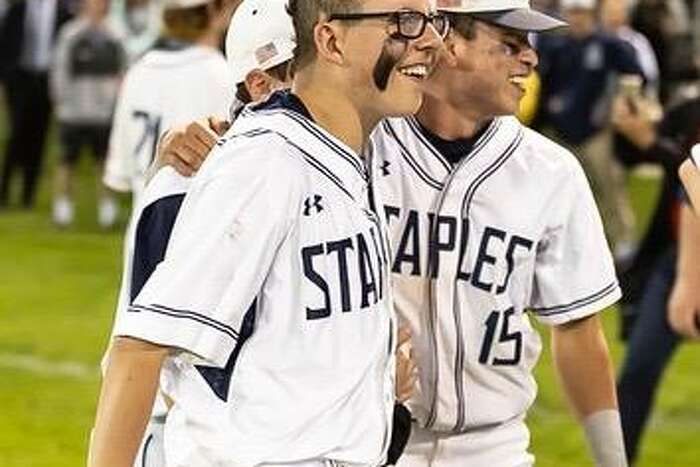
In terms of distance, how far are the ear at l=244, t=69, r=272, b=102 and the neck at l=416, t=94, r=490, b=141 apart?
0.57 meters

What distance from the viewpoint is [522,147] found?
4.86m

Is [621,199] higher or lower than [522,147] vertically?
lower

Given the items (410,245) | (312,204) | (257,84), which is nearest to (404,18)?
(312,204)

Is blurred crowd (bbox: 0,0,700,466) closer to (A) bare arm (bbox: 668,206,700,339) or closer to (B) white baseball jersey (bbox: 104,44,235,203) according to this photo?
(B) white baseball jersey (bbox: 104,44,235,203)

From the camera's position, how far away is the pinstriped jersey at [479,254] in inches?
187

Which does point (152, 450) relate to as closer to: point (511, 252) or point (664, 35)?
point (511, 252)

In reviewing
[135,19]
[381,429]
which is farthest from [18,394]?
[135,19]

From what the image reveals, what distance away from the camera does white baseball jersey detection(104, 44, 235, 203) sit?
321 inches

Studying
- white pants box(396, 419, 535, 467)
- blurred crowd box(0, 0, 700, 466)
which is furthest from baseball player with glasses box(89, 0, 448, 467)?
blurred crowd box(0, 0, 700, 466)

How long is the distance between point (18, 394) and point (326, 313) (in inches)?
265

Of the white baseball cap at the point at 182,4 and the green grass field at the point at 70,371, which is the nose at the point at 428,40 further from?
the green grass field at the point at 70,371

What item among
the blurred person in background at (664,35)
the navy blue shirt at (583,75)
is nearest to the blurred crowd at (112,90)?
the navy blue shirt at (583,75)

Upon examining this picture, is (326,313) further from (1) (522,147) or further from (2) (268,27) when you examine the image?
(1) (522,147)

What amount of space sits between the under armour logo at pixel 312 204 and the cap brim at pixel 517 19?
111cm
